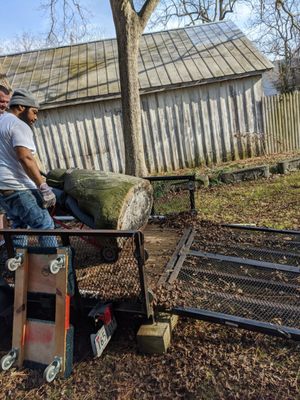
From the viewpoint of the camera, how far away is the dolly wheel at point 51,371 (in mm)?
2467

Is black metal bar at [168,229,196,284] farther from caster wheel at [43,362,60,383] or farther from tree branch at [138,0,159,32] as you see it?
tree branch at [138,0,159,32]

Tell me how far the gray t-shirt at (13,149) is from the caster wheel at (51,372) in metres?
1.63

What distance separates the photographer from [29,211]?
3332mm

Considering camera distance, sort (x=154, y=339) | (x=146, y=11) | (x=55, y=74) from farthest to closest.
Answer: (x=55, y=74) → (x=146, y=11) → (x=154, y=339)

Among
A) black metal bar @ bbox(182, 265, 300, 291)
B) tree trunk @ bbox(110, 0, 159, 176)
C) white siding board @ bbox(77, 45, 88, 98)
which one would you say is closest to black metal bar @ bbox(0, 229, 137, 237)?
black metal bar @ bbox(182, 265, 300, 291)

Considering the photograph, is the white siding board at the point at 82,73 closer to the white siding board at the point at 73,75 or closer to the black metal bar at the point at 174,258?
the white siding board at the point at 73,75

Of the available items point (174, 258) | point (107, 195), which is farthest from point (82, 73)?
point (174, 258)

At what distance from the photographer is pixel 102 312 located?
9.18ft

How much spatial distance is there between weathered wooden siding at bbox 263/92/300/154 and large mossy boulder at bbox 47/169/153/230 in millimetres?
7414

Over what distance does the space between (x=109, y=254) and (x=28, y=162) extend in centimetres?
126

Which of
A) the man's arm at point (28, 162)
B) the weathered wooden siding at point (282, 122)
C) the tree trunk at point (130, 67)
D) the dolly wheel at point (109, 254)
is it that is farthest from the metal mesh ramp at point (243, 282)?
the weathered wooden siding at point (282, 122)

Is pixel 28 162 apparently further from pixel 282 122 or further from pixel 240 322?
pixel 282 122

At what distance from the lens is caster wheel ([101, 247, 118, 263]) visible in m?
3.65

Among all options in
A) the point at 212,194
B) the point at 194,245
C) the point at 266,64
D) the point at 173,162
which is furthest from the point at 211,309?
the point at 266,64
